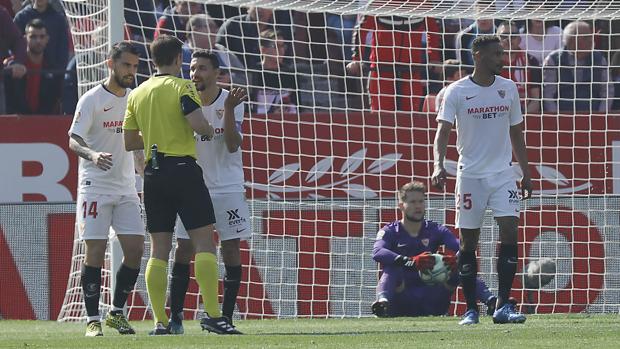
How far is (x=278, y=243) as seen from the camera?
43.1 feet

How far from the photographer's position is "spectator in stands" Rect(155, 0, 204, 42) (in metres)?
13.4

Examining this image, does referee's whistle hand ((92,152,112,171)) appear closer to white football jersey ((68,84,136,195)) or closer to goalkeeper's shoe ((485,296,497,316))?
white football jersey ((68,84,136,195))

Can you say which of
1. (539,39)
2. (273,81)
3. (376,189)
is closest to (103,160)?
(376,189)

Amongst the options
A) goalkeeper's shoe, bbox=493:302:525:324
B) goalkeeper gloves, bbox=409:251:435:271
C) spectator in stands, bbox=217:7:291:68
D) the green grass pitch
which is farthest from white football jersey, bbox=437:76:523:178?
spectator in stands, bbox=217:7:291:68

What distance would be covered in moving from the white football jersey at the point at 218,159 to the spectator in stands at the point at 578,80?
419 centimetres

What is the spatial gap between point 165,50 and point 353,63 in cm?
455

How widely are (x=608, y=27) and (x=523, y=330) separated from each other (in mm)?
5470

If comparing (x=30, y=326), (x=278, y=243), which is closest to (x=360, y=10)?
(x=278, y=243)

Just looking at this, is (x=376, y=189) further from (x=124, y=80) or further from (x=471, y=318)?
(x=124, y=80)

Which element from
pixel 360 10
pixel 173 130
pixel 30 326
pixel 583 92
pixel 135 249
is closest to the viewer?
pixel 173 130

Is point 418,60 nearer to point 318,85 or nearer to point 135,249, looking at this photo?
point 318,85

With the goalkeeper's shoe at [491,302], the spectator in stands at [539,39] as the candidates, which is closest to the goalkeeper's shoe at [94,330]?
the goalkeeper's shoe at [491,302]

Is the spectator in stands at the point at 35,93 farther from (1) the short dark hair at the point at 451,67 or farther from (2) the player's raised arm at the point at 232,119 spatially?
(2) the player's raised arm at the point at 232,119

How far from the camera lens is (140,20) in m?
12.9
